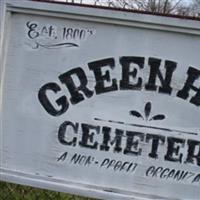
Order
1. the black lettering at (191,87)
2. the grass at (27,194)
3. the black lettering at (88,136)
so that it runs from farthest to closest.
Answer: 1. the grass at (27,194)
2. the black lettering at (88,136)
3. the black lettering at (191,87)

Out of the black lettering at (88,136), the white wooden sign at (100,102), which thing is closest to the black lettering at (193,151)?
the white wooden sign at (100,102)

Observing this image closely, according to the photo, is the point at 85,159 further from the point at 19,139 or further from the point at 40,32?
the point at 40,32

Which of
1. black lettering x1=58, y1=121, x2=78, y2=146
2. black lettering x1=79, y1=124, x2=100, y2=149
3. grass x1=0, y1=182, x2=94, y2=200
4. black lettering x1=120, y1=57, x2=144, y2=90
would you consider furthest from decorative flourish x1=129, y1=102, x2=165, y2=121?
grass x1=0, y1=182, x2=94, y2=200

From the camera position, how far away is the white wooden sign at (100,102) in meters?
3.60

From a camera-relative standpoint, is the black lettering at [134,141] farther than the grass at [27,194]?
No

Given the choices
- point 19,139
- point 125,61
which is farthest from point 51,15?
point 19,139

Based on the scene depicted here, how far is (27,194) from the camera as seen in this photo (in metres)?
5.14

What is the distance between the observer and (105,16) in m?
3.64

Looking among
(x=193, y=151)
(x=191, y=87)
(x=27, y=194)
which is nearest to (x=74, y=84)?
(x=191, y=87)

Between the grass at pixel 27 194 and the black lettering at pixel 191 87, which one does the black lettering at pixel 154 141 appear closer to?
the black lettering at pixel 191 87

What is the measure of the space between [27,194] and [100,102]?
5.66 ft

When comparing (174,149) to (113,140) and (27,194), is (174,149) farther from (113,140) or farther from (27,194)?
(27,194)

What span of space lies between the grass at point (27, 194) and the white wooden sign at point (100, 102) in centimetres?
127

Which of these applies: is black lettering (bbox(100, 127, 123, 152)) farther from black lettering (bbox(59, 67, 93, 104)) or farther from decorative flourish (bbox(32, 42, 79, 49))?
decorative flourish (bbox(32, 42, 79, 49))
